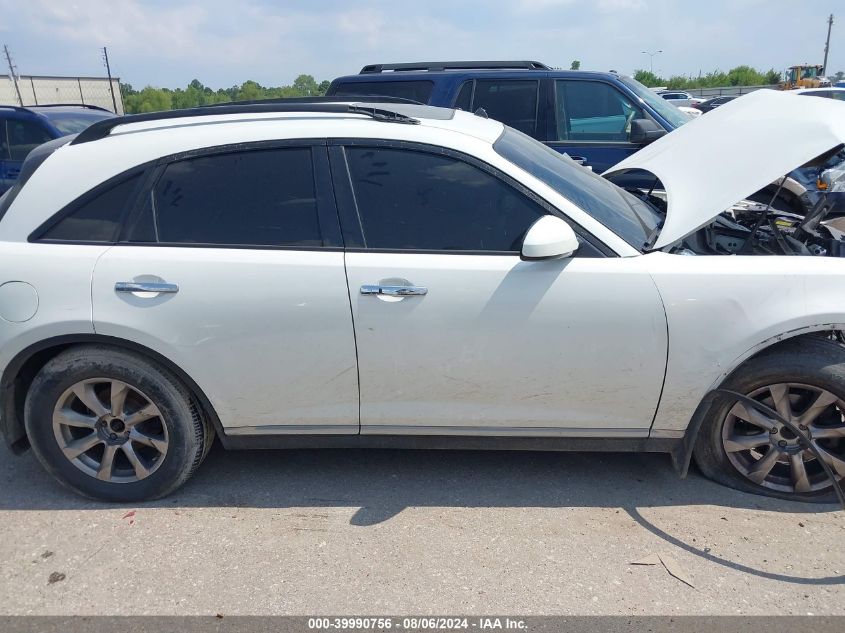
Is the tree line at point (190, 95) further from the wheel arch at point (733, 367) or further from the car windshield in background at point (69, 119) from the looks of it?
the wheel arch at point (733, 367)

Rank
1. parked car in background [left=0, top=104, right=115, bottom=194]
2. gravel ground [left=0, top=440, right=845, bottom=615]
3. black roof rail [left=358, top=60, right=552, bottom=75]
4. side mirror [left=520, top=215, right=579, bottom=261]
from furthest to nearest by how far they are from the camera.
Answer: parked car in background [left=0, top=104, right=115, bottom=194] → black roof rail [left=358, top=60, right=552, bottom=75] → side mirror [left=520, top=215, right=579, bottom=261] → gravel ground [left=0, top=440, right=845, bottom=615]

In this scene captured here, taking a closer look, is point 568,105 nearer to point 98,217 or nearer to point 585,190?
point 585,190

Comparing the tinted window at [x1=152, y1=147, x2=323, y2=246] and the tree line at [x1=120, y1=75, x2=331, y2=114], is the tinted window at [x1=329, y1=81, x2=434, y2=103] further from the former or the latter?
the tree line at [x1=120, y1=75, x2=331, y2=114]

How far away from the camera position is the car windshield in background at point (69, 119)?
24.1 ft

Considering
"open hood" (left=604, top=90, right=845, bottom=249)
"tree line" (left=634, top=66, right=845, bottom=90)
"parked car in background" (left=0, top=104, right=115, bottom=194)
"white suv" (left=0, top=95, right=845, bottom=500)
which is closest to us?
"white suv" (left=0, top=95, right=845, bottom=500)

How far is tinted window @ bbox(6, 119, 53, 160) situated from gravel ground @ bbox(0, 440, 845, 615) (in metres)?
5.28

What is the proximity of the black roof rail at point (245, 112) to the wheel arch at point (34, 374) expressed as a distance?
0.97 meters

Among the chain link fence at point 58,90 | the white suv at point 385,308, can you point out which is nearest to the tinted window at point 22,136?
the white suv at point 385,308

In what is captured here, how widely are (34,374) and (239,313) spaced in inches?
43.7

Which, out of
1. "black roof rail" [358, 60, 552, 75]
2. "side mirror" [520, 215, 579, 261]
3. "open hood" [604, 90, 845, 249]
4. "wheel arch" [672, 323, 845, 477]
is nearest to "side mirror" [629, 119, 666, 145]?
"black roof rail" [358, 60, 552, 75]

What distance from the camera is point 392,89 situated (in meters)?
7.02

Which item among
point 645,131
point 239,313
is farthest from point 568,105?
point 239,313

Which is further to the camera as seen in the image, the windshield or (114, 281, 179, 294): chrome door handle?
the windshield

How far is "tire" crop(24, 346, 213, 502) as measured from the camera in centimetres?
291
